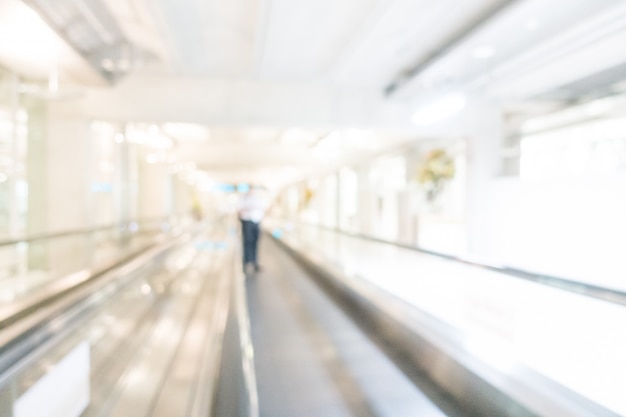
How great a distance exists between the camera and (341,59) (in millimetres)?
7086

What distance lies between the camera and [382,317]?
417cm

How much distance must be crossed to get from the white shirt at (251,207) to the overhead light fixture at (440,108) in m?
3.85

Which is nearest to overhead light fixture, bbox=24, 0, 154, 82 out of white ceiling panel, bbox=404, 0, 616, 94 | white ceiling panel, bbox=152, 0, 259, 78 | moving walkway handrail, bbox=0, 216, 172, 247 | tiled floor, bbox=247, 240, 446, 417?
white ceiling panel, bbox=152, 0, 259, 78

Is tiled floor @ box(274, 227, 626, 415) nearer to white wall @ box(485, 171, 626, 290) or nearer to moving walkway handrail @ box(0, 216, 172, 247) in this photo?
white wall @ box(485, 171, 626, 290)

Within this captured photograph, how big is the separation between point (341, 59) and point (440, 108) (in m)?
2.07

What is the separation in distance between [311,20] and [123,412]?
5.19m

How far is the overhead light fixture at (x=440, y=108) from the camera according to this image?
684cm

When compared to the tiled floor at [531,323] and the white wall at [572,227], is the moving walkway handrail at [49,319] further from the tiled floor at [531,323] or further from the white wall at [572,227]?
the white wall at [572,227]

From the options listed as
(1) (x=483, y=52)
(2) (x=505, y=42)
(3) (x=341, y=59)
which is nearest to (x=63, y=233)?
(3) (x=341, y=59)

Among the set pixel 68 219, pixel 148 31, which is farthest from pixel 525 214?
pixel 68 219

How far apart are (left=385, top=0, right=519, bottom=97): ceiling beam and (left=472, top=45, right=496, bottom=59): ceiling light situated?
1.08 feet

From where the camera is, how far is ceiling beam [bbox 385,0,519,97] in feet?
17.0

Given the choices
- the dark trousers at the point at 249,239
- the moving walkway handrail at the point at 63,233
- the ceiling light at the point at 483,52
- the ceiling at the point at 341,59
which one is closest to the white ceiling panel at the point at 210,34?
the ceiling at the point at 341,59

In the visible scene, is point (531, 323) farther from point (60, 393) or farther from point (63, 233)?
point (63, 233)
